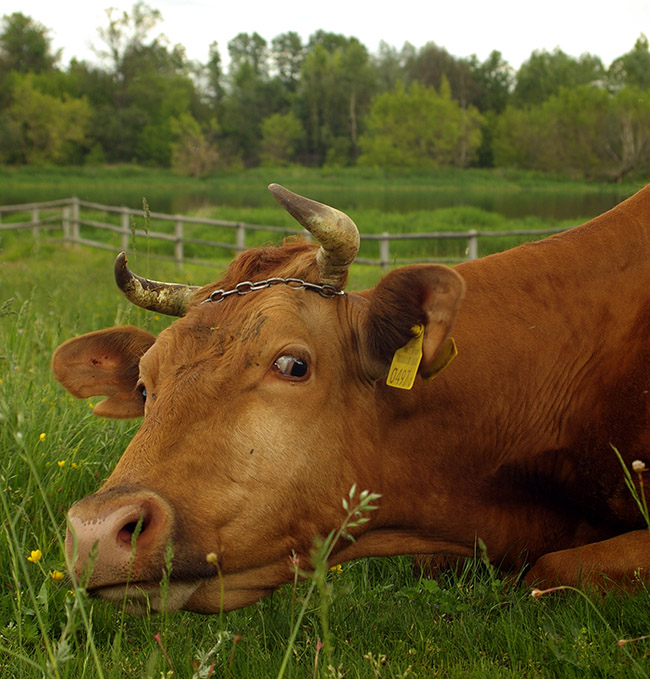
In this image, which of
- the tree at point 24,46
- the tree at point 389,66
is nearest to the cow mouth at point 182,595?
the tree at point 24,46

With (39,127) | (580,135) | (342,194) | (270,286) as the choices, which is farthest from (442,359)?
(39,127)

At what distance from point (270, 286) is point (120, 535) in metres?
1.07

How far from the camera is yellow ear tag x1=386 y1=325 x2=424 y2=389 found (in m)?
2.65

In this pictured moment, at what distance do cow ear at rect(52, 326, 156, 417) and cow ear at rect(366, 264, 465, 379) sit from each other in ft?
4.25

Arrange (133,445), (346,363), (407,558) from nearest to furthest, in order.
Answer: (133,445) → (346,363) → (407,558)

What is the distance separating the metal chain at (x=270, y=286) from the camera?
2.80m

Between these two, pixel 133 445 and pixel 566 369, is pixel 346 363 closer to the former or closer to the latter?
pixel 133 445

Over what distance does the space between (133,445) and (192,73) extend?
117458mm

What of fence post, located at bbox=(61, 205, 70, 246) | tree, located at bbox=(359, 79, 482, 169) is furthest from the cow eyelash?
tree, located at bbox=(359, 79, 482, 169)

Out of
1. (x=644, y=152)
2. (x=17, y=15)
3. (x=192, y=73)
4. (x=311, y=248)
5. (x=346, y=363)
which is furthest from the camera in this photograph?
(x=192, y=73)

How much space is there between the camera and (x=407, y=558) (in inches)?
143

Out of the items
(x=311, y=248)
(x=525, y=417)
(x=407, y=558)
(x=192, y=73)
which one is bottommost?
(x=407, y=558)

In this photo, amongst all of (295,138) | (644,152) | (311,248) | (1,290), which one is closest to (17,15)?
(295,138)

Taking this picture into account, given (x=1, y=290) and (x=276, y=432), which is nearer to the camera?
(x=276, y=432)
